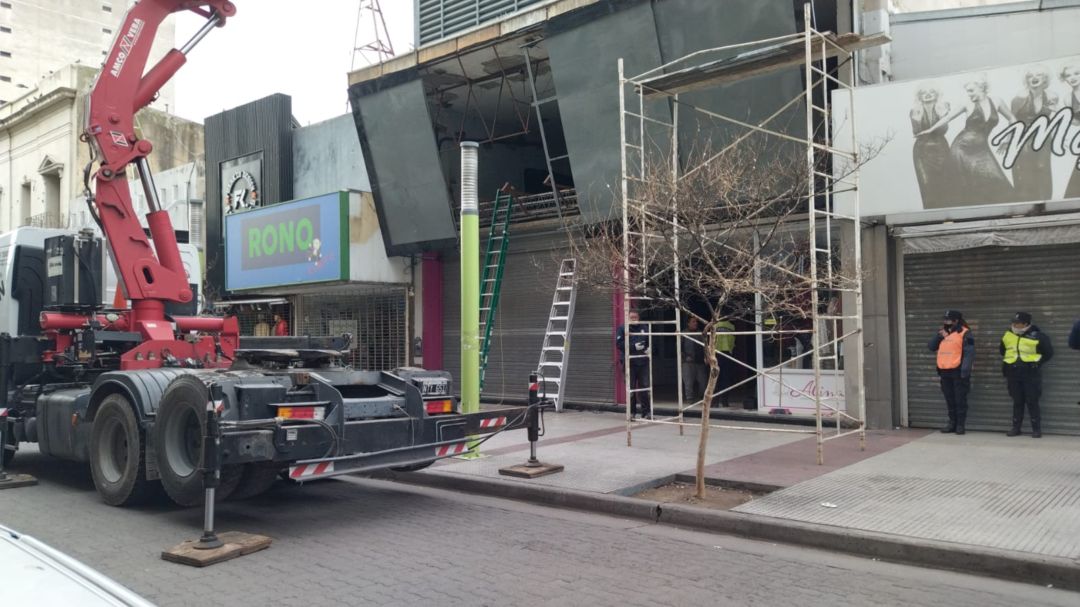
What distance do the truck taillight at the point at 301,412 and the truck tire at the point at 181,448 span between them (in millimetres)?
723

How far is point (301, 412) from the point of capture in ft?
22.2

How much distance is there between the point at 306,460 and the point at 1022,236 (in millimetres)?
9387

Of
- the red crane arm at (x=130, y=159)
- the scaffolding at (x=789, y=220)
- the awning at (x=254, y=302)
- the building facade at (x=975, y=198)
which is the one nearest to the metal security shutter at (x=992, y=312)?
the building facade at (x=975, y=198)

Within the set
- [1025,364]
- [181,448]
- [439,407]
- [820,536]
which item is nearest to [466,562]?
[439,407]

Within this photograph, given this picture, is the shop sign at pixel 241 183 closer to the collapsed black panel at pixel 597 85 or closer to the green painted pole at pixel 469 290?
the collapsed black panel at pixel 597 85

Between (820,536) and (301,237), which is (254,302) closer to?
(301,237)

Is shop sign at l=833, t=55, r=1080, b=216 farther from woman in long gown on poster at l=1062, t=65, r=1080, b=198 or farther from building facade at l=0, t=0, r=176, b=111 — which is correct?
building facade at l=0, t=0, r=176, b=111

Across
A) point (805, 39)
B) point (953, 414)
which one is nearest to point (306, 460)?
point (805, 39)

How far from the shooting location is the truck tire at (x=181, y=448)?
693 centimetres

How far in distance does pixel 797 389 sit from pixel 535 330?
547 cm

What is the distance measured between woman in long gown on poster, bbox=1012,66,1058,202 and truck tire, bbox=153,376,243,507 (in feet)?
31.4

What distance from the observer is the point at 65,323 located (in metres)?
9.49

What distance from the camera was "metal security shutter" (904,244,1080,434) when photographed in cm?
1062

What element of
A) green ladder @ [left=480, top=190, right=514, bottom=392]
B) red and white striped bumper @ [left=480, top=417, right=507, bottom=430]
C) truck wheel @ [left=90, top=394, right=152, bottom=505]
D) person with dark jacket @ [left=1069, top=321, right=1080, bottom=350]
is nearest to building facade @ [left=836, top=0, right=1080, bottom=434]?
person with dark jacket @ [left=1069, top=321, right=1080, bottom=350]
